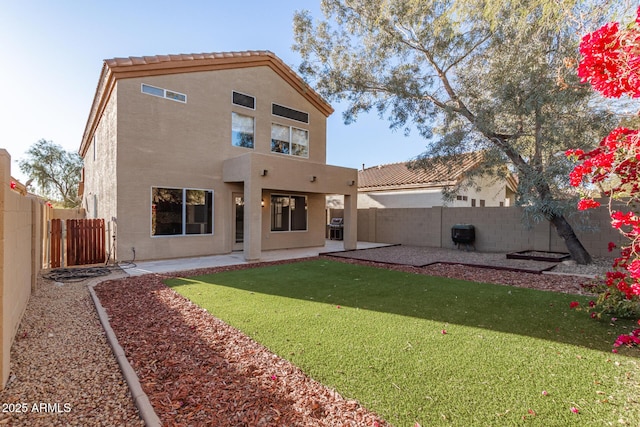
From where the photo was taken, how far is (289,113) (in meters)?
14.4

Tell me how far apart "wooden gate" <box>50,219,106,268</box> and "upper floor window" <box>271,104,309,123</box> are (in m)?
8.00

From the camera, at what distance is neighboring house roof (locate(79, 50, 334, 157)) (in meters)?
10.1

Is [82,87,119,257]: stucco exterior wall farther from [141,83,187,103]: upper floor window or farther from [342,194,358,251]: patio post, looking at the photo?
[342,194,358,251]: patio post

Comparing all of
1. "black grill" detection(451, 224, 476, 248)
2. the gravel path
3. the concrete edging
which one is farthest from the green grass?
"black grill" detection(451, 224, 476, 248)

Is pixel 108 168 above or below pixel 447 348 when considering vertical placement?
above

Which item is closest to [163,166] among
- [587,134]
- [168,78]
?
[168,78]

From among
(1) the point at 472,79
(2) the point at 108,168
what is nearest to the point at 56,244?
(2) the point at 108,168

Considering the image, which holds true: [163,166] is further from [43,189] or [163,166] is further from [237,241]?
[43,189]

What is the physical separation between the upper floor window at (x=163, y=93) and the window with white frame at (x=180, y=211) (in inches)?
126

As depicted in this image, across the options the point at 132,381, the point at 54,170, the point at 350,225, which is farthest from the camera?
the point at 54,170

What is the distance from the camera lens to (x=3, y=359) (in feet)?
10.0

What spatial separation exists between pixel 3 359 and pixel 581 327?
23.6 ft

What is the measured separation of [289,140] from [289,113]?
1.25m

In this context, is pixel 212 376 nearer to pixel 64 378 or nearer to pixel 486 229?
pixel 64 378
